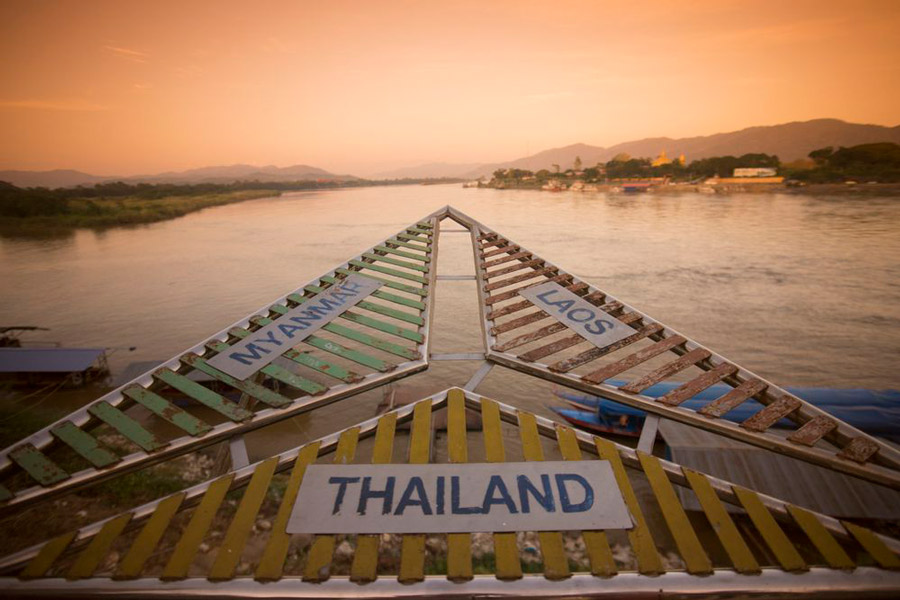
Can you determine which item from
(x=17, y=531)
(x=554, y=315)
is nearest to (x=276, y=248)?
(x=17, y=531)

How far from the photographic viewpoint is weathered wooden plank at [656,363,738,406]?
4.34m

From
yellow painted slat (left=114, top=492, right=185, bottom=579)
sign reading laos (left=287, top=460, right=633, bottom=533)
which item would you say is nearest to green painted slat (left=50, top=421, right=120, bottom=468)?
yellow painted slat (left=114, top=492, right=185, bottom=579)

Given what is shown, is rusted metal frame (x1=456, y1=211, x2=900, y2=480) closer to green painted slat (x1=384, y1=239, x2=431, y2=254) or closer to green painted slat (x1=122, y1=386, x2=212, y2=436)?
A: green painted slat (x1=122, y1=386, x2=212, y2=436)

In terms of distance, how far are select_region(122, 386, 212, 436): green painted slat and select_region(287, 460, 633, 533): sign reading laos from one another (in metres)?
1.31

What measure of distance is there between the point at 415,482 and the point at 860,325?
23.0 metres

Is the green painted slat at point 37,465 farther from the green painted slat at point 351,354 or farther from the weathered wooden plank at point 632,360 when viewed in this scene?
the weathered wooden plank at point 632,360

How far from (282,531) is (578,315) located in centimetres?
466

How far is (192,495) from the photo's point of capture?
3324 millimetres

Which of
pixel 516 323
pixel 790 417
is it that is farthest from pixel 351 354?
pixel 790 417

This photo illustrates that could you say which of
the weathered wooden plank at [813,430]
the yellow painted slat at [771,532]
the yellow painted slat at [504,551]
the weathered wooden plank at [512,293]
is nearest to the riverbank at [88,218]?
the weathered wooden plank at [512,293]

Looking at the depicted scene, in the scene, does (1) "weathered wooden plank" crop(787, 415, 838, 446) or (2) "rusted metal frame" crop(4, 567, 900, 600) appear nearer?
(2) "rusted metal frame" crop(4, 567, 900, 600)

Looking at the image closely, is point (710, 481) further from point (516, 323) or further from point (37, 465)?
point (37, 465)

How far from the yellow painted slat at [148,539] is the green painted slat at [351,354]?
6.56 ft

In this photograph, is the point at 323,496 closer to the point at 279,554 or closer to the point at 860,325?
the point at 279,554
